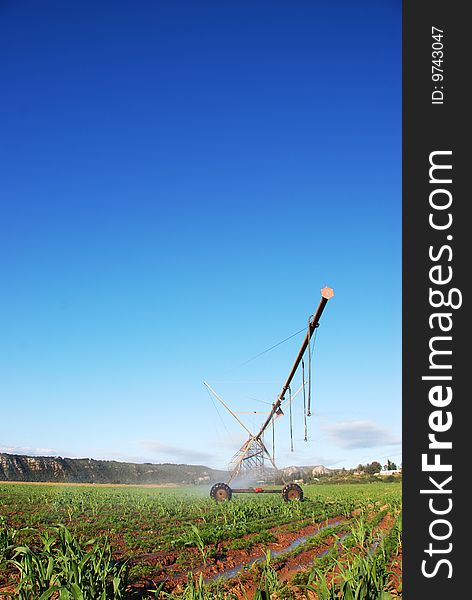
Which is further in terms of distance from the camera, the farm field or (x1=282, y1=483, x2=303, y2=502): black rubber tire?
(x1=282, y1=483, x2=303, y2=502): black rubber tire

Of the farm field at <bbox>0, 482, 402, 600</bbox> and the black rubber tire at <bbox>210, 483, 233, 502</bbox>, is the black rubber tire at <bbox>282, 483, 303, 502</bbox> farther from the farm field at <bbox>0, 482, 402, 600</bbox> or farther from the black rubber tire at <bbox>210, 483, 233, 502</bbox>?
the black rubber tire at <bbox>210, 483, 233, 502</bbox>

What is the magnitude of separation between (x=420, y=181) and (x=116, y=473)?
254ft

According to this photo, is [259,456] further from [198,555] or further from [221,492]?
[198,555]

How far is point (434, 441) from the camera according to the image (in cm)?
418

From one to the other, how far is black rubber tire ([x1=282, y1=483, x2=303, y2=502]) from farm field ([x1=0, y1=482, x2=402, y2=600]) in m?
0.98

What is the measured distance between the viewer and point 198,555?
31.3 ft

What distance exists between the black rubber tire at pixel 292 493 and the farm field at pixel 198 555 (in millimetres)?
979

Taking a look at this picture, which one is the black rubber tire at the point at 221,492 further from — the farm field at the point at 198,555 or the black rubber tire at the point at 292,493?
the black rubber tire at the point at 292,493

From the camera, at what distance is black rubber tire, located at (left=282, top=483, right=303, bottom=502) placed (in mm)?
19561

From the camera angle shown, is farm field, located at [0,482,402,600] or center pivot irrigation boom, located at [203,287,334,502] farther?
center pivot irrigation boom, located at [203,287,334,502]

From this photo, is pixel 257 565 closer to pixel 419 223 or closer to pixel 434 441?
pixel 434 441

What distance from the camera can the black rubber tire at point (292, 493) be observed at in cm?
1956

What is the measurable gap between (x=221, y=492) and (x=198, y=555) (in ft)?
34.8

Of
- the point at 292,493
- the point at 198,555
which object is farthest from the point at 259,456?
the point at 198,555
